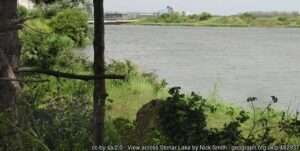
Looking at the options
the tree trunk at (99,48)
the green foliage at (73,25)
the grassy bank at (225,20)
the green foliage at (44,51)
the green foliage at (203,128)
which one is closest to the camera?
the tree trunk at (99,48)

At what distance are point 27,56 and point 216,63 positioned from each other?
356 inches

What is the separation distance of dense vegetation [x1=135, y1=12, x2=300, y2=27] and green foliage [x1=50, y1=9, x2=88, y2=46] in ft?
142

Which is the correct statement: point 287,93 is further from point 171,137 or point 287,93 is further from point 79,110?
point 79,110

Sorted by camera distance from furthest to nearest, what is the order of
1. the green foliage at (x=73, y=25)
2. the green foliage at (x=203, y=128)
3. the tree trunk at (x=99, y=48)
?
1. the green foliage at (x=73, y=25)
2. the green foliage at (x=203, y=128)
3. the tree trunk at (x=99, y=48)

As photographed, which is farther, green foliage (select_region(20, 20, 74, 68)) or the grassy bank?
the grassy bank

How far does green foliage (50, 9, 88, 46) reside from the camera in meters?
25.3

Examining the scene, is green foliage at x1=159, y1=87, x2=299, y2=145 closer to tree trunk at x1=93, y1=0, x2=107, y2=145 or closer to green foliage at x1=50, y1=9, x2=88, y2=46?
tree trunk at x1=93, y1=0, x2=107, y2=145

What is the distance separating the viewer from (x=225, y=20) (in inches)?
2950

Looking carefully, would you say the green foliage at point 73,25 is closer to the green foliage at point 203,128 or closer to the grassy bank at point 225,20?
the green foliage at point 203,128

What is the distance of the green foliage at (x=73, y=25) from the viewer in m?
25.3

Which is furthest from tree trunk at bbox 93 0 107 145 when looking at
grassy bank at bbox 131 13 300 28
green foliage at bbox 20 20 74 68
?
grassy bank at bbox 131 13 300 28

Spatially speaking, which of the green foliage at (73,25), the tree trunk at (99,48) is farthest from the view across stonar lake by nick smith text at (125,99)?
the green foliage at (73,25)

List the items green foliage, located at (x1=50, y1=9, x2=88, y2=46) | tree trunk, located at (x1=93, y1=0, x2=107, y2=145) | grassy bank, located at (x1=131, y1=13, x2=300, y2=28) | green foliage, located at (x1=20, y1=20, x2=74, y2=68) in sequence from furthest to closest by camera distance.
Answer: grassy bank, located at (x1=131, y1=13, x2=300, y2=28)
green foliage, located at (x1=50, y1=9, x2=88, y2=46)
green foliage, located at (x1=20, y1=20, x2=74, y2=68)
tree trunk, located at (x1=93, y1=0, x2=107, y2=145)

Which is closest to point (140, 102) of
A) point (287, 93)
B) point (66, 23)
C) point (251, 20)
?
point (287, 93)
